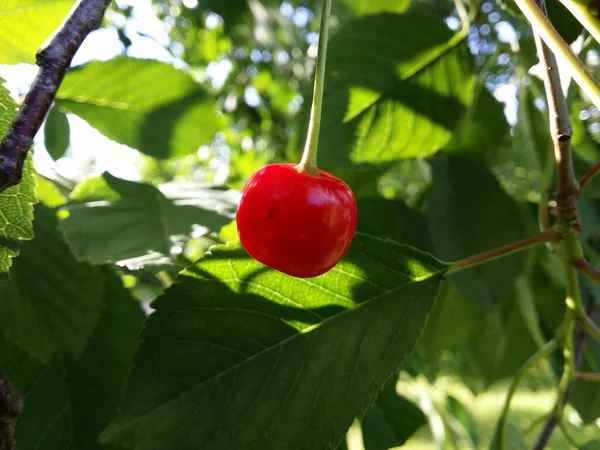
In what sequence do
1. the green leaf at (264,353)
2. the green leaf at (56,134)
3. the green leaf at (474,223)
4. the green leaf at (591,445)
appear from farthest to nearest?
the green leaf at (56,134) → the green leaf at (474,223) → the green leaf at (591,445) → the green leaf at (264,353)

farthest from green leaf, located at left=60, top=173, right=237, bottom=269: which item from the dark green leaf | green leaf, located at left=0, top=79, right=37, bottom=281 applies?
the dark green leaf

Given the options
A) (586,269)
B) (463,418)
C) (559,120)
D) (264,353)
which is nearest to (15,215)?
(264,353)

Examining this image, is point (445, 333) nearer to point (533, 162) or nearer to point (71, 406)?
point (533, 162)

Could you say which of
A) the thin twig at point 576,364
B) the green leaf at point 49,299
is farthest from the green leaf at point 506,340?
the green leaf at point 49,299

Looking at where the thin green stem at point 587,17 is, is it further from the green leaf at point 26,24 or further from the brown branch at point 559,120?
the green leaf at point 26,24

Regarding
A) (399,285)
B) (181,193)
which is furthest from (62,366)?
(399,285)

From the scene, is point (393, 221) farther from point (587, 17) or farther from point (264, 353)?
point (587, 17)
